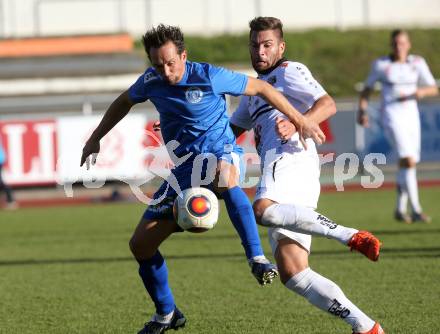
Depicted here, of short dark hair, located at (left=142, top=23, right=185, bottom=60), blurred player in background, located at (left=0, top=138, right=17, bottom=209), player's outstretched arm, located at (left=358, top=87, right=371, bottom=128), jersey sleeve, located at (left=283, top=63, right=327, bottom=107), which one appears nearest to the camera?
short dark hair, located at (left=142, top=23, right=185, bottom=60)

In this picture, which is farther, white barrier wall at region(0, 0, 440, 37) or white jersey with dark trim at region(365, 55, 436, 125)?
white barrier wall at region(0, 0, 440, 37)

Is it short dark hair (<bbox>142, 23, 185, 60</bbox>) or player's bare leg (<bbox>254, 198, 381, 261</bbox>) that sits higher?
short dark hair (<bbox>142, 23, 185, 60</bbox>)

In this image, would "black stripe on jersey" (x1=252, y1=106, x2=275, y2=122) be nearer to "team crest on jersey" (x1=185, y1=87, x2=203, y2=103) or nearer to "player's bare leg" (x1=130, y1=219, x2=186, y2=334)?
"team crest on jersey" (x1=185, y1=87, x2=203, y2=103)

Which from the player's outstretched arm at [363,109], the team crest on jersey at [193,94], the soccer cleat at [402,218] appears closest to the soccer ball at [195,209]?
the team crest on jersey at [193,94]

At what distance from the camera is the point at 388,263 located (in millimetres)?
8883

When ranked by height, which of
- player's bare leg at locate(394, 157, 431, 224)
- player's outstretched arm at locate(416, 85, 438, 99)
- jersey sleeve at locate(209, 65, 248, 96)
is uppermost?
jersey sleeve at locate(209, 65, 248, 96)

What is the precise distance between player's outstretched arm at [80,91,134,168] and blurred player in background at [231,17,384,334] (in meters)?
0.77

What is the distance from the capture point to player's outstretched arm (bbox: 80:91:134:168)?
5.88m

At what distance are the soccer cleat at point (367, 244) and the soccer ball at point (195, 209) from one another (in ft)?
2.87

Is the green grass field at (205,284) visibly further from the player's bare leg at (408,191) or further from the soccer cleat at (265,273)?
the soccer cleat at (265,273)

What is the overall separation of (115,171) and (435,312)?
42.0ft

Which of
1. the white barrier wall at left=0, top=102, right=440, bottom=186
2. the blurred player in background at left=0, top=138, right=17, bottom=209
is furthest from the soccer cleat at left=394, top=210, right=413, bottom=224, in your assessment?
the blurred player in background at left=0, top=138, right=17, bottom=209

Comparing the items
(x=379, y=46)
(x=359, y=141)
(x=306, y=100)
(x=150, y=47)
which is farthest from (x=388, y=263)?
(x=379, y=46)

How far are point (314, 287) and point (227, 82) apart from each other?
1245mm
